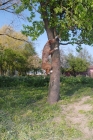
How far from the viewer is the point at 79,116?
5.13 metres

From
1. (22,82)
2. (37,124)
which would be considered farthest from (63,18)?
(22,82)

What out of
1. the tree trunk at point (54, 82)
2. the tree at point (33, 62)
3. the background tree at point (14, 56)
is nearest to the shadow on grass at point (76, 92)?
the tree trunk at point (54, 82)

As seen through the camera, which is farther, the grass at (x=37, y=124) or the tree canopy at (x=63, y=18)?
the tree canopy at (x=63, y=18)

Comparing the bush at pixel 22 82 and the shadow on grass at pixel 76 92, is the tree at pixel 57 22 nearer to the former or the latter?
the shadow on grass at pixel 76 92

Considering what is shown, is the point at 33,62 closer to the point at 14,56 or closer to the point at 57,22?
the point at 14,56

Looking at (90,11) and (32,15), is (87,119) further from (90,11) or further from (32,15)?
(32,15)

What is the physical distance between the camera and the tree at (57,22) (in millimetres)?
5629

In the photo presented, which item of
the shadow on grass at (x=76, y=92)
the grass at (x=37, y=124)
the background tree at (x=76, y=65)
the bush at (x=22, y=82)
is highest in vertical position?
the background tree at (x=76, y=65)

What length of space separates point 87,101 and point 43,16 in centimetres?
317

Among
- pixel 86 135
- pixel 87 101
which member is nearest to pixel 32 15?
pixel 87 101

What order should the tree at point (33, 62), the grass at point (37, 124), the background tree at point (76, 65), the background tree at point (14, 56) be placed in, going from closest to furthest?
the grass at point (37, 124) → the background tree at point (14, 56) → the tree at point (33, 62) → the background tree at point (76, 65)

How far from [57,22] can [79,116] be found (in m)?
3.01

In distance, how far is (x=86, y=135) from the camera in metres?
4.15

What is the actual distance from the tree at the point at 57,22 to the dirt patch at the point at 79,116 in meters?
0.78
